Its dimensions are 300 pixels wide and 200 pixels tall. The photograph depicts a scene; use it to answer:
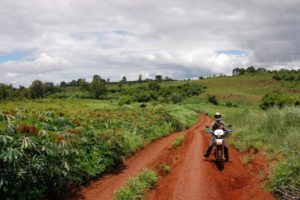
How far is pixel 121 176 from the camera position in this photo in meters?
11.2

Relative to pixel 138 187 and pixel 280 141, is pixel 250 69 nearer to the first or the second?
pixel 280 141

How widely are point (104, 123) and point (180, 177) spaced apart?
8388 mm

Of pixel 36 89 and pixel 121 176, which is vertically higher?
pixel 36 89

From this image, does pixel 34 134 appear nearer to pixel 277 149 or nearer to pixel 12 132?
pixel 12 132

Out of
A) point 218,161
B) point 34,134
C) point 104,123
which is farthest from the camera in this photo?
point 104,123

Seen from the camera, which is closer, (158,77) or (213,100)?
(213,100)

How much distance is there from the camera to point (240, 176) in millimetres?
11047

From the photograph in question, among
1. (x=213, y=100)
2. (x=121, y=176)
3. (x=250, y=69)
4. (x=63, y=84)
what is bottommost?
(x=213, y=100)

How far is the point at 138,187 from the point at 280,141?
6.25 metres

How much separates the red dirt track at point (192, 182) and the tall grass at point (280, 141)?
2.16ft

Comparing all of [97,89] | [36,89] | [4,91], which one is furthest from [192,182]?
[36,89]

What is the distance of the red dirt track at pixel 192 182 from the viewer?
9093 millimetres

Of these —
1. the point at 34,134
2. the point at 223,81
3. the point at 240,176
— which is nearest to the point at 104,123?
the point at 240,176

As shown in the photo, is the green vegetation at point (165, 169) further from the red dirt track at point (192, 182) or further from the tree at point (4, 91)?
the tree at point (4, 91)
